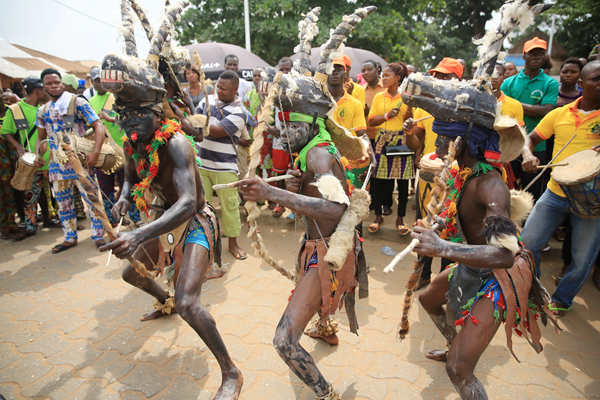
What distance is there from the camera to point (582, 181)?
2988 millimetres

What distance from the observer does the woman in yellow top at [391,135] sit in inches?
201

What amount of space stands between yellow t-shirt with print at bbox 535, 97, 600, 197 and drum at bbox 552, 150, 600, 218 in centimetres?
20

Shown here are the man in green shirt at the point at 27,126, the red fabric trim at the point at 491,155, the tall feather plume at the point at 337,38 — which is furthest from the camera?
the man in green shirt at the point at 27,126

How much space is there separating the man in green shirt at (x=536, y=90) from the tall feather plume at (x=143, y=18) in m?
4.65

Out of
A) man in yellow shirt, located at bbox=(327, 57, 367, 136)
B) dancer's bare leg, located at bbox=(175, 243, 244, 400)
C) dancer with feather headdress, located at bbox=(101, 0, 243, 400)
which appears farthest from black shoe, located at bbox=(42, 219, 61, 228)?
man in yellow shirt, located at bbox=(327, 57, 367, 136)

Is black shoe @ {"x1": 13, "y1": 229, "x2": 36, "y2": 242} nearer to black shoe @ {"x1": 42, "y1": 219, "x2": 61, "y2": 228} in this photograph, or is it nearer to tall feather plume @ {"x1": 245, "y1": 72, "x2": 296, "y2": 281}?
black shoe @ {"x1": 42, "y1": 219, "x2": 61, "y2": 228}

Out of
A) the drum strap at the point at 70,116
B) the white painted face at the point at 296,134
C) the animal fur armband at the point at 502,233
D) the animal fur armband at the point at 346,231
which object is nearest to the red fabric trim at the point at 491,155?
the animal fur armband at the point at 502,233

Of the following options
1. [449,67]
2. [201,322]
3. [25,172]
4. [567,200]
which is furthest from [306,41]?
[25,172]

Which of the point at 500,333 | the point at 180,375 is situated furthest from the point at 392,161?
the point at 180,375

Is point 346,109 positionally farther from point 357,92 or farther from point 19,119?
point 19,119

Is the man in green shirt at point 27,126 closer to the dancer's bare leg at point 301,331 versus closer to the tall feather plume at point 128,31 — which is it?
the tall feather plume at point 128,31

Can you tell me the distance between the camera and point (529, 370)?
281cm

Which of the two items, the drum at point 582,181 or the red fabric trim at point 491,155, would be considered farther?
the drum at point 582,181

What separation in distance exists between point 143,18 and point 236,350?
9.73 ft
